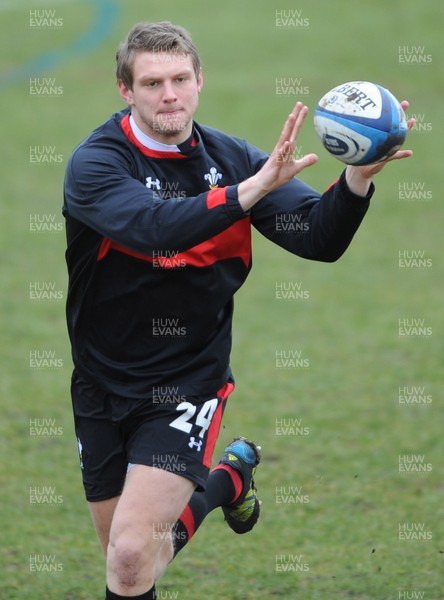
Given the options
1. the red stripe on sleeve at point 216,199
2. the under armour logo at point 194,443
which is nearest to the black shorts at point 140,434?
the under armour logo at point 194,443

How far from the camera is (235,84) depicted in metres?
22.3

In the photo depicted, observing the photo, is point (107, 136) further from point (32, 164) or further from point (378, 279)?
point (32, 164)

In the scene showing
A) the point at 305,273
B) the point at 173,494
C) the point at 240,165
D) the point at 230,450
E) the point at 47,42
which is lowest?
the point at 47,42

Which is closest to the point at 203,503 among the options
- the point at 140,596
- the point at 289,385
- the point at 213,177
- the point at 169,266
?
the point at 140,596

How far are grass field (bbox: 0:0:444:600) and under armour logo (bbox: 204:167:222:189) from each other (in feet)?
7.59

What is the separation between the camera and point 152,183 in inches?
194

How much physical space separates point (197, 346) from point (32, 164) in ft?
43.6

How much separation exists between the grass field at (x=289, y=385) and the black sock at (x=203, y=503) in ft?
1.63

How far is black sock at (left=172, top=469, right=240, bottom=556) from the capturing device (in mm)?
5496

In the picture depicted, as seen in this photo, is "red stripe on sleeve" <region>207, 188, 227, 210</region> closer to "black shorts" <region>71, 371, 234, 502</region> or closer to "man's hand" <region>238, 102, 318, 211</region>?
"man's hand" <region>238, 102, 318, 211</region>

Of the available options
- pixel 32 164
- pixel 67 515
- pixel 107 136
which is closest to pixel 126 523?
pixel 107 136

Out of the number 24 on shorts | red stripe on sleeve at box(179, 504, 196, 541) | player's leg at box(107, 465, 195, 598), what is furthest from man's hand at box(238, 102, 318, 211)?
red stripe on sleeve at box(179, 504, 196, 541)

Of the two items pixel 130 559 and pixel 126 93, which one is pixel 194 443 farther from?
pixel 126 93

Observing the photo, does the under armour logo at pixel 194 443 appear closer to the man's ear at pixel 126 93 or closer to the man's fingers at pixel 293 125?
the man's fingers at pixel 293 125
